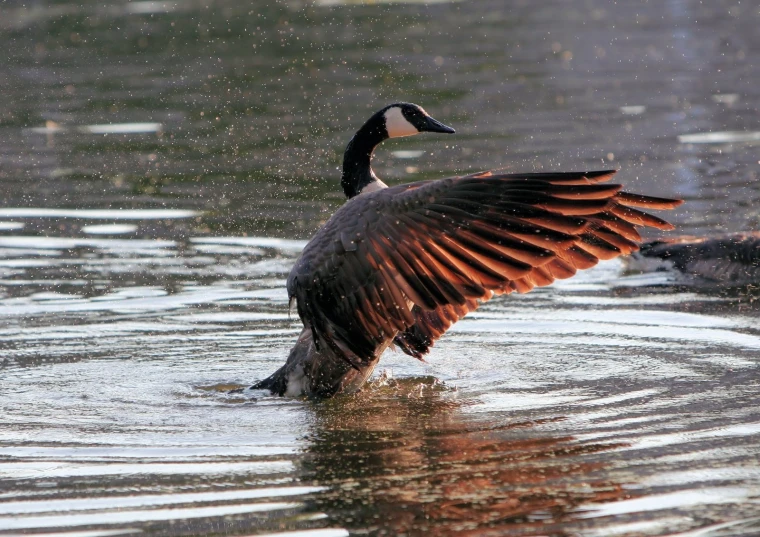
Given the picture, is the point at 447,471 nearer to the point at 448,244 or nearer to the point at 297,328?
the point at 448,244

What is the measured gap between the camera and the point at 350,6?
30484 millimetres

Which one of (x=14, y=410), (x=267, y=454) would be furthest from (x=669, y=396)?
(x=14, y=410)

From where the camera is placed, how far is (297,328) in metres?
9.12

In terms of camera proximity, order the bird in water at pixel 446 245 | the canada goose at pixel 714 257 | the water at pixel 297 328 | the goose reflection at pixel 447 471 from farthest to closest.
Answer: the canada goose at pixel 714 257 → the bird in water at pixel 446 245 → the water at pixel 297 328 → the goose reflection at pixel 447 471

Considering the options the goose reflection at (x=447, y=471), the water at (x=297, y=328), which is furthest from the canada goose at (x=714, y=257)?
the goose reflection at (x=447, y=471)

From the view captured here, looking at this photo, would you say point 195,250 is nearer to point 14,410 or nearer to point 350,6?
point 14,410

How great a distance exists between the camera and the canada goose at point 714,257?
33.6 ft

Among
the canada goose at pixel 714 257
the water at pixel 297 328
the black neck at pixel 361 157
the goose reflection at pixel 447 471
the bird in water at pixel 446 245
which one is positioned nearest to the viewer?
the goose reflection at pixel 447 471

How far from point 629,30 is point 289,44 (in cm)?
665

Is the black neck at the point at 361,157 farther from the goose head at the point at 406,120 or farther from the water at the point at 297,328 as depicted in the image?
the water at the point at 297,328

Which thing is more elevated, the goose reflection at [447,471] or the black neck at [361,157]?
the black neck at [361,157]

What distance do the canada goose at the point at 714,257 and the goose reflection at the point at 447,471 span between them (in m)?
3.78

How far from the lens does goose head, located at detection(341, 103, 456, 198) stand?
28.2 feet

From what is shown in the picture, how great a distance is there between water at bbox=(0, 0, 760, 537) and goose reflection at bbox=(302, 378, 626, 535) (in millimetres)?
19
